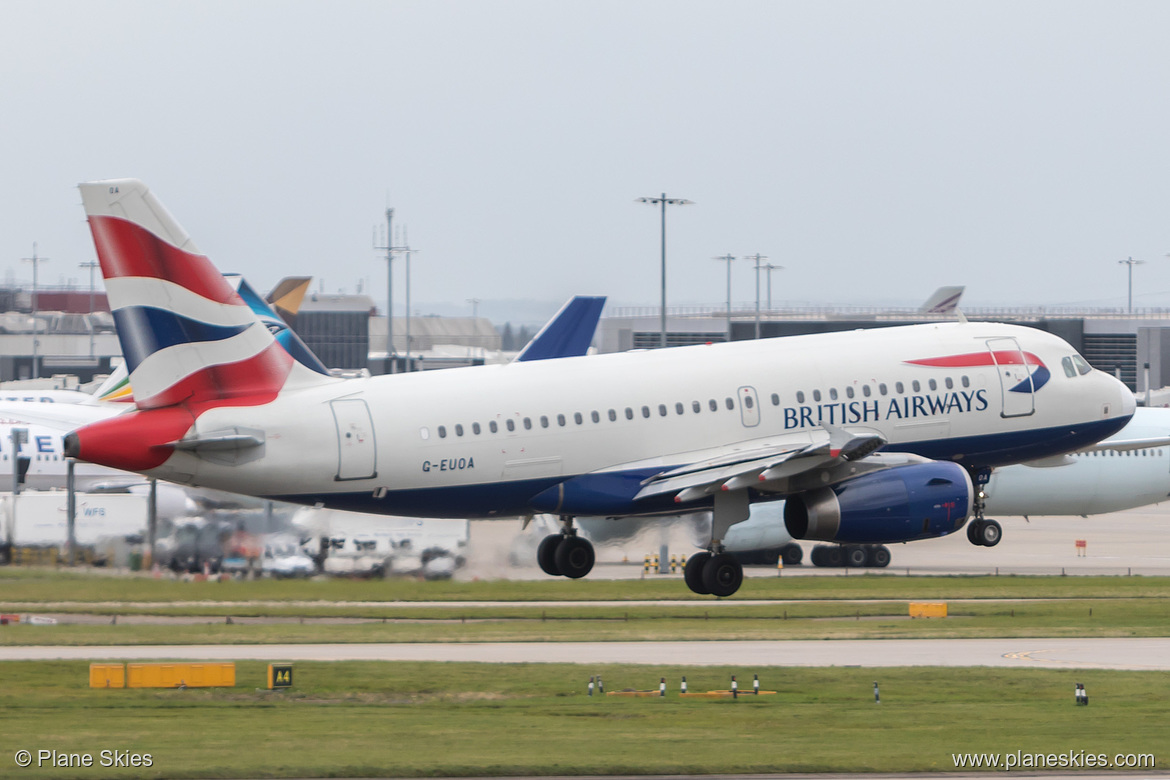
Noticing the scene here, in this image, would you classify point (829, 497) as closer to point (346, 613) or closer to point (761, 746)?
point (761, 746)

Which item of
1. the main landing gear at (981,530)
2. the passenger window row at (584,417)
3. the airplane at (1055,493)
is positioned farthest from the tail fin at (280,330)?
the airplane at (1055,493)

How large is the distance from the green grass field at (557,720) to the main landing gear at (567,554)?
4059 mm

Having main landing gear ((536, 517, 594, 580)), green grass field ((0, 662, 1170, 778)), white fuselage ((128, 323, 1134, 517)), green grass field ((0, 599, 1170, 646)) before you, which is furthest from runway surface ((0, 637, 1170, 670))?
white fuselage ((128, 323, 1134, 517))

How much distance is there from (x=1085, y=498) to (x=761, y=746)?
56556mm

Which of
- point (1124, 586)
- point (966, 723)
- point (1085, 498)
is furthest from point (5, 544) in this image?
point (1085, 498)

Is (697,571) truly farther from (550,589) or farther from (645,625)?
(550,589)

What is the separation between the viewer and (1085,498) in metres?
88.8

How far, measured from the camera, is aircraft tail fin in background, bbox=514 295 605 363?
52281 millimetres

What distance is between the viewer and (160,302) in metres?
36.5

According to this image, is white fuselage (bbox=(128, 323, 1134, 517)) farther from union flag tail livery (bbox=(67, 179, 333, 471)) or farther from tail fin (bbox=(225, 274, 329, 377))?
tail fin (bbox=(225, 274, 329, 377))

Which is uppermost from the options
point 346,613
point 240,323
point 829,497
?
point 240,323

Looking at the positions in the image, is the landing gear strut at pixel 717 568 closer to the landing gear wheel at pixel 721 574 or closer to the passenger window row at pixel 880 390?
the landing gear wheel at pixel 721 574

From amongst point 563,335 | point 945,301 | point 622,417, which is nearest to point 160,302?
point 622,417

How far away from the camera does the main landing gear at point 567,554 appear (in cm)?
4284
